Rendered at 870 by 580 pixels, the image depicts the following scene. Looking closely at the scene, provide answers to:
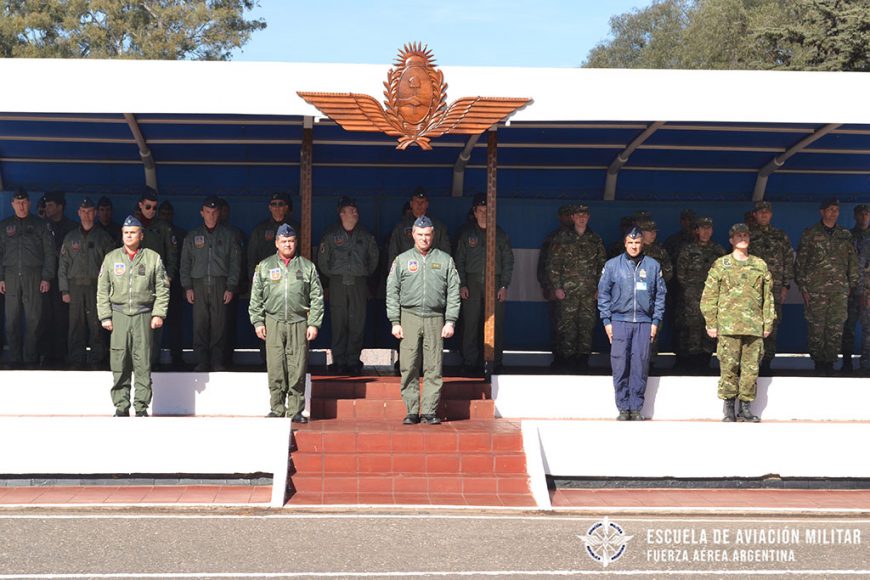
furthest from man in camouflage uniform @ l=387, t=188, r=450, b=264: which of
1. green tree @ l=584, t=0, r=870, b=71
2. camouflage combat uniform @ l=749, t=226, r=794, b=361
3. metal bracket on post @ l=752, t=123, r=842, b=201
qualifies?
green tree @ l=584, t=0, r=870, b=71

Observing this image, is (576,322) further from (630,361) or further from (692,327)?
(630,361)

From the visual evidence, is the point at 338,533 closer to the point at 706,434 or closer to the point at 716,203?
the point at 706,434

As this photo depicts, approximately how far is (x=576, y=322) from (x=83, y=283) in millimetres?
5012

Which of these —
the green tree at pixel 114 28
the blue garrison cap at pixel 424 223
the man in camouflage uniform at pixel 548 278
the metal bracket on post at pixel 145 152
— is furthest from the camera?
the green tree at pixel 114 28

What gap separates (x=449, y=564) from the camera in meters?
6.81

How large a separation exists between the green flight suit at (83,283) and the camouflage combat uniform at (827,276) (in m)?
7.16

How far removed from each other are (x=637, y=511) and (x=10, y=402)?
5650 mm

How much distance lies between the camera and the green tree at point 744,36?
30156 mm

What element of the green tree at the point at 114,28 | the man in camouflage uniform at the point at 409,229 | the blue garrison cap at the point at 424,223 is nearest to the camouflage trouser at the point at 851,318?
the man in camouflage uniform at the point at 409,229

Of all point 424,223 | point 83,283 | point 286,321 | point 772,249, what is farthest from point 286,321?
point 772,249

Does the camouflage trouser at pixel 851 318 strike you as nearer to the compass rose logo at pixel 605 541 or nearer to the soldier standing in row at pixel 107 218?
the compass rose logo at pixel 605 541

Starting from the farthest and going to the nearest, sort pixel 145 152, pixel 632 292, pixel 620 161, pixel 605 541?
pixel 620 161 < pixel 145 152 < pixel 632 292 < pixel 605 541

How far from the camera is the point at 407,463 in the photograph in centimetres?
905

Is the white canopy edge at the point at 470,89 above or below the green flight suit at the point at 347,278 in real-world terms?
above
